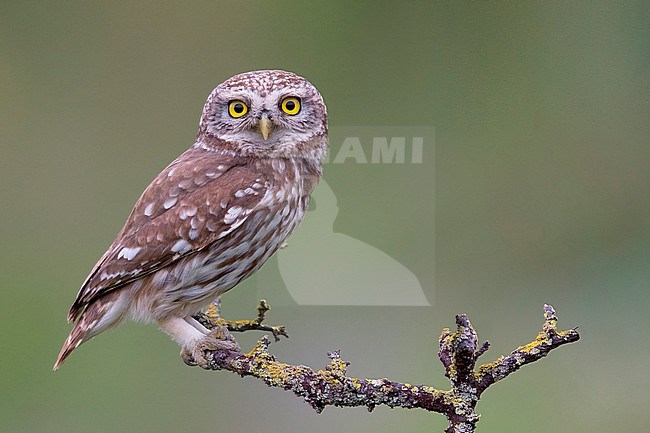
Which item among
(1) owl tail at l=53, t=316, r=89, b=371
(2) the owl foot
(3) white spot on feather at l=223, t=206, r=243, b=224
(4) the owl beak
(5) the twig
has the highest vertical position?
(4) the owl beak

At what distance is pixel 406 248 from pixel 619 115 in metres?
1.00

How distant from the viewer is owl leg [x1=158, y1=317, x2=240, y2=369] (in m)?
1.53

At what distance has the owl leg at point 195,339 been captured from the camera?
1.53 m

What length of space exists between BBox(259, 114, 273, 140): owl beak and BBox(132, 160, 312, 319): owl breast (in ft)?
0.30

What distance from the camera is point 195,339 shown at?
1554mm

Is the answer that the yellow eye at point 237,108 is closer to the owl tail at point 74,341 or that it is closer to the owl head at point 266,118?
the owl head at point 266,118

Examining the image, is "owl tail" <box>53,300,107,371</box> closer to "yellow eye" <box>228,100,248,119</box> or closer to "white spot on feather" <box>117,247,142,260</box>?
"white spot on feather" <box>117,247,142,260</box>

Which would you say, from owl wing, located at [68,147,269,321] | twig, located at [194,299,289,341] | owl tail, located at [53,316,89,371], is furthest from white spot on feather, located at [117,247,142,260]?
twig, located at [194,299,289,341]

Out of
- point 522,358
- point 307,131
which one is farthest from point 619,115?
point 522,358

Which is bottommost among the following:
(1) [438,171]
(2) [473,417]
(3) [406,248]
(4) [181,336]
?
(2) [473,417]

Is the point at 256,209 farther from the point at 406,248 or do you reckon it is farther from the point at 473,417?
the point at 406,248

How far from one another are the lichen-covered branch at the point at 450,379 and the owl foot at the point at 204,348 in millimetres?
190

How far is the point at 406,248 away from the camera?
3008 mm

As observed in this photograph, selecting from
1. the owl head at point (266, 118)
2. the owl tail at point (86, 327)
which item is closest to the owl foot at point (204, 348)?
the owl tail at point (86, 327)
